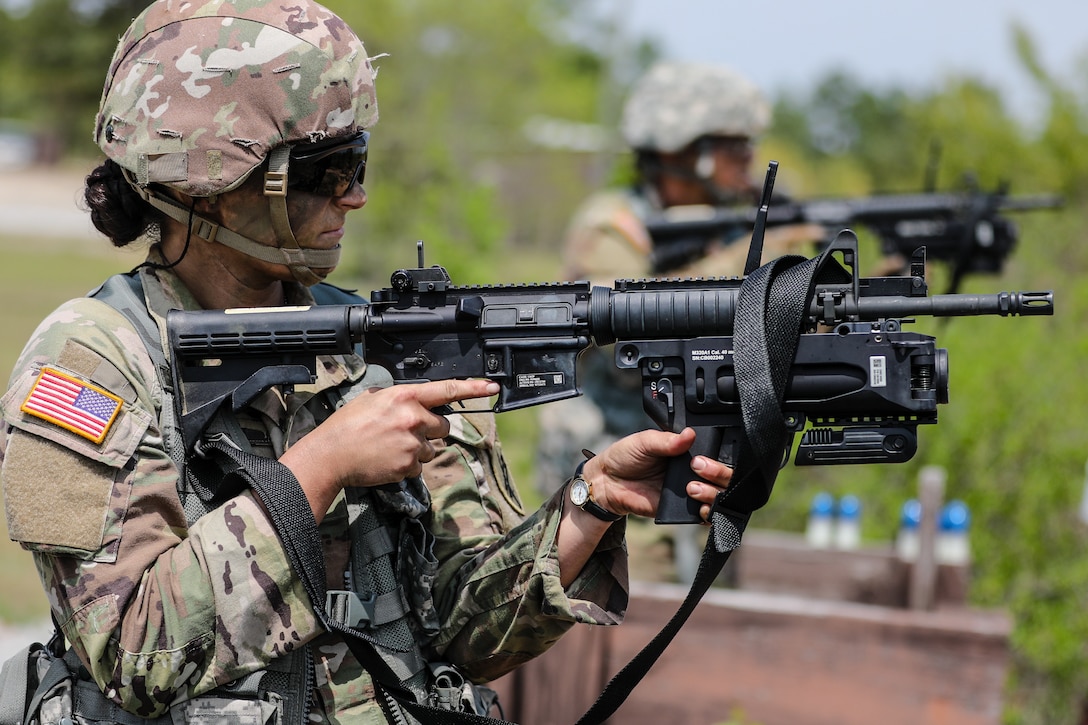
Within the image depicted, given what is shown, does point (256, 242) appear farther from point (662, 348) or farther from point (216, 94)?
point (662, 348)

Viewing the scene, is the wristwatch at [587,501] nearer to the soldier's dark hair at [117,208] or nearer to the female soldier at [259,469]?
the female soldier at [259,469]

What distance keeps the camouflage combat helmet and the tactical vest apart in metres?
0.29

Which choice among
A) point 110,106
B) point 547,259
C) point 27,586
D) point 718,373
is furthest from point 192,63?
point 547,259

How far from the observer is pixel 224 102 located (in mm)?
2688

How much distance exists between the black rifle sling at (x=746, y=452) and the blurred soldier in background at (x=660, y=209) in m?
3.82

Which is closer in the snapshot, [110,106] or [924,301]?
[924,301]

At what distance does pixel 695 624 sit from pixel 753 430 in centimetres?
322

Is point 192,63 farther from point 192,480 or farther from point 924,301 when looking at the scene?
point 924,301

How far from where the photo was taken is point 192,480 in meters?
2.59

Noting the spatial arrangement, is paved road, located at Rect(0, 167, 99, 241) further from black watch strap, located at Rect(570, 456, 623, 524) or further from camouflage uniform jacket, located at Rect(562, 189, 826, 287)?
black watch strap, located at Rect(570, 456, 623, 524)

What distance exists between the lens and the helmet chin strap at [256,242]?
2.76 metres

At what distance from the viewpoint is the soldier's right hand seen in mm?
2504

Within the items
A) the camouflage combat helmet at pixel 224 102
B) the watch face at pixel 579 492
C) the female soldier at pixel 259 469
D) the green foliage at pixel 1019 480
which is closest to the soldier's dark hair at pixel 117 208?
the female soldier at pixel 259 469

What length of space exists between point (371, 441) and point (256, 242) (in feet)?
1.94
